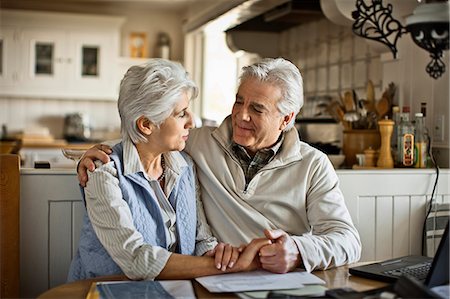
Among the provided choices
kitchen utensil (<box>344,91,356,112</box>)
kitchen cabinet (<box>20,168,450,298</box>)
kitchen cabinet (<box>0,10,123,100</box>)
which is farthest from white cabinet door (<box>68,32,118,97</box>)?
kitchen cabinet (<box>20,168,450,298</box>)

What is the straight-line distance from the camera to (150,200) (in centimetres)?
190

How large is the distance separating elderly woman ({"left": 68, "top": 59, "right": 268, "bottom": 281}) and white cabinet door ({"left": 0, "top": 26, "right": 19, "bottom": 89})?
4.63m

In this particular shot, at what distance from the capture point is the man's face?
2.13 m

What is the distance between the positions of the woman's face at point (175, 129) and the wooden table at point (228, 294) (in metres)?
0.45

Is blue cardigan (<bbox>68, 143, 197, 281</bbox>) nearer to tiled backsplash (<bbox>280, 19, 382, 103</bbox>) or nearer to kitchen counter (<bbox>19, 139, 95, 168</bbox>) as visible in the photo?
tiled backsplash (<bbox>280, 19, 382, 103</bbox>)

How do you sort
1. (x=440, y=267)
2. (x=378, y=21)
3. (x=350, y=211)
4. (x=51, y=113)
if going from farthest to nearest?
(x=51, y=113)
(x=378, y=21)
(x=350, y=211)
(x=440, y=267)

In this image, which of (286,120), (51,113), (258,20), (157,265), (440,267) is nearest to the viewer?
(440,267)

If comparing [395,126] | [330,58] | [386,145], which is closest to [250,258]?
[386,145]

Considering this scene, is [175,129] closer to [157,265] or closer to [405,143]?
[157,265]

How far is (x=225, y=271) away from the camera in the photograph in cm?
171

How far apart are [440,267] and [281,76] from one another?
862mm

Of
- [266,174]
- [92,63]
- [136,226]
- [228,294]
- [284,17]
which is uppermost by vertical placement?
[284,17]

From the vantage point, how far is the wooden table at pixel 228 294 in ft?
5.06

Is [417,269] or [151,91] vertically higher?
[151,91]
